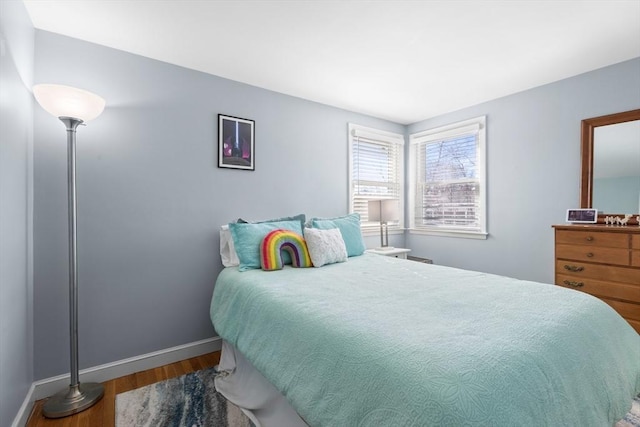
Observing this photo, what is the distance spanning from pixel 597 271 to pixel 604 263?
8 cm

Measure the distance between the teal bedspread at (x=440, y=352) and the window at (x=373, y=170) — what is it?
2032mm

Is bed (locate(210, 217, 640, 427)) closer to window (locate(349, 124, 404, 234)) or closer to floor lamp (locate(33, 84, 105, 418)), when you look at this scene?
floor lamp (locate(33, 84, 105, 418))

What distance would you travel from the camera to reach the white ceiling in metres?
1.82

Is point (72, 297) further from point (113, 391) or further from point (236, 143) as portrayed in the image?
point (236, 143)

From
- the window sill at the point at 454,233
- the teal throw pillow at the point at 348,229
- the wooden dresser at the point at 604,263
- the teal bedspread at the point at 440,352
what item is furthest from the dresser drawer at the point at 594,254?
the teal throw pillow at the point at 348,229

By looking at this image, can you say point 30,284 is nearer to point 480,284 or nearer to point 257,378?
point 257,378

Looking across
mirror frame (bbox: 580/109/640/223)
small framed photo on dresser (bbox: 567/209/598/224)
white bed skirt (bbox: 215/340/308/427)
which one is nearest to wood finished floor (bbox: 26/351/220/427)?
white bed skirt (bbox: 215/340/308/427)

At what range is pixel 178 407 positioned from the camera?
1834 mm

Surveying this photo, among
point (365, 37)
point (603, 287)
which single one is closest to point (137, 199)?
point (365, 37)

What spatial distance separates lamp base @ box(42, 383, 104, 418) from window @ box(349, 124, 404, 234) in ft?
9.29

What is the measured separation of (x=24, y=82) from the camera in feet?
5.79

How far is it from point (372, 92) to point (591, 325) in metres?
2.59

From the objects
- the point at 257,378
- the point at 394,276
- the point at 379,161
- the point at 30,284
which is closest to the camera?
the point at 257,378

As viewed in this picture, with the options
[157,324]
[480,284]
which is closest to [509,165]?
[480,284]
